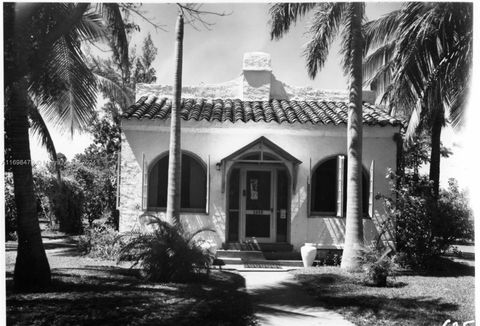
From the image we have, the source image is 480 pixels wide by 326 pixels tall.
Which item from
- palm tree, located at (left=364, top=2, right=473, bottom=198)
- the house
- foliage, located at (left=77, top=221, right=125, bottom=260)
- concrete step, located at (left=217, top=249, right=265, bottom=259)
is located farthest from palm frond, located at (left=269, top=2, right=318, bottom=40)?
foliage, located at (left=77, top=221, right=125, bottom=260)

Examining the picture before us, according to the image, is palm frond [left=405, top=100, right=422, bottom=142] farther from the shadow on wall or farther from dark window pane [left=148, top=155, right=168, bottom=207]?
dark window pane [left=148, top=155, right=168, bottom=207]

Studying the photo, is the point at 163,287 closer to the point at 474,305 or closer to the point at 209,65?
the point at 209,65

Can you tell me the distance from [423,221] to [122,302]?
22.2 ft

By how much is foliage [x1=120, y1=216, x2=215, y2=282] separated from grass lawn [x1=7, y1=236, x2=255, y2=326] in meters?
0.28

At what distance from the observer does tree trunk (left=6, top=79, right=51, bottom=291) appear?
6.64 m

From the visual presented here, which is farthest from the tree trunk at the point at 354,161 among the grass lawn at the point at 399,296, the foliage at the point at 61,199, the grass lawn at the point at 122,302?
the foliage at the point at 61,199

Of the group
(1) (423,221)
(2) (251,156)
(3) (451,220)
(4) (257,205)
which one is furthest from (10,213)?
(3) (451,220)

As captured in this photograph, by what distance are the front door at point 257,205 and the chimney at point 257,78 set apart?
2.13 metres

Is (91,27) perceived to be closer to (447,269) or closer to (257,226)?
(257,226)

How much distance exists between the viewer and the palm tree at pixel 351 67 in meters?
9.53

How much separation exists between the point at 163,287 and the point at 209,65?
390 centimetres

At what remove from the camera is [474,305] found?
20.7 feet

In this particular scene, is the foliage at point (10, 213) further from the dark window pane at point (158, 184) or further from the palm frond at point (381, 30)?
the palm frond at point (381, 30)

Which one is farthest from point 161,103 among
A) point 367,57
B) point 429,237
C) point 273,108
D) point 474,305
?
point 474,305
